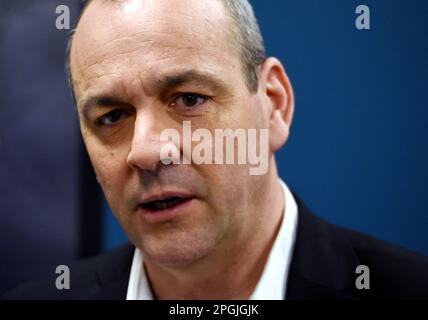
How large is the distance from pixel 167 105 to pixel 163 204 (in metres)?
0.17

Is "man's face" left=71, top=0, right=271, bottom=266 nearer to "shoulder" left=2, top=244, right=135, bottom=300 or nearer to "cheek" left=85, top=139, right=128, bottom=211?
"cheek" left=85, top=139, right=128, bottom=211

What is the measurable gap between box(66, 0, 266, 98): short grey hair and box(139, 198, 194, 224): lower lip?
246 millimetres

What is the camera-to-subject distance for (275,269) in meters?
0.98

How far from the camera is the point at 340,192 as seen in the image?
42.4 inches

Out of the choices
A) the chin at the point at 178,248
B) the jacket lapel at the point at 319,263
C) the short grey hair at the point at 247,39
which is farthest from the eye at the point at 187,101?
the jacket lapel at the point at 319,263

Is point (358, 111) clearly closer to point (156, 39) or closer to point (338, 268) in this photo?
point (338, 268)

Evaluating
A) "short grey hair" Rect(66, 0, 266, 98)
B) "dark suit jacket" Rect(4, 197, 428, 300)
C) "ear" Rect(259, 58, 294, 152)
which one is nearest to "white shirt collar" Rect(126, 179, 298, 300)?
"dark suit jacket" Rect(4, 197, 428, 300)

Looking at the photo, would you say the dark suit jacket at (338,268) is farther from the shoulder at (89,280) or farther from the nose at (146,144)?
the nose at (146,144)

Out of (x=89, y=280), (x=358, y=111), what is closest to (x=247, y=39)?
(x=358, y=111)

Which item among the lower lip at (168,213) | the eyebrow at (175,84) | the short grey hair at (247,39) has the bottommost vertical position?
the lower lip at (168,213)

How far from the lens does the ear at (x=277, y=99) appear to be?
0.98 meters

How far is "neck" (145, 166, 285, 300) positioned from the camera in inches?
38.5
